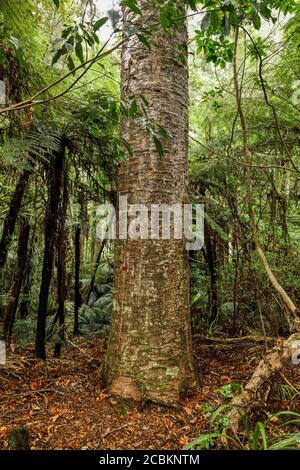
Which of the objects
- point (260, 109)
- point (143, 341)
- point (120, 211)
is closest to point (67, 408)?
point (143, 341)

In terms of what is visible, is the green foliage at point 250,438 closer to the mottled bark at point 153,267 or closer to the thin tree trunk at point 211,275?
the mottled bark at point 153,267

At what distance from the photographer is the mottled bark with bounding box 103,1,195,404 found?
2424 mm

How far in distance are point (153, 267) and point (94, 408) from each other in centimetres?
113

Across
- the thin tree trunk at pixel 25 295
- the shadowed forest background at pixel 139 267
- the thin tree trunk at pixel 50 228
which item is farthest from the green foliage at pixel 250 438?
the thin tree trunk at pixel 25 295

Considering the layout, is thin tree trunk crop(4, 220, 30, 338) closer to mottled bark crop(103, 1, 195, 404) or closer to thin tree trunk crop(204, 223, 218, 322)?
mottled bark crop(103, 1, 195, 404)

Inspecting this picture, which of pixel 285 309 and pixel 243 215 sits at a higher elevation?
pixel 243 215

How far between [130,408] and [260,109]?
3.86 meters

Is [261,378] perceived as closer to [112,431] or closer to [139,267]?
[112,431]

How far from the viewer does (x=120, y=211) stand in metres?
2.67

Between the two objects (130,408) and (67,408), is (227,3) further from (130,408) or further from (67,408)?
(67,408)

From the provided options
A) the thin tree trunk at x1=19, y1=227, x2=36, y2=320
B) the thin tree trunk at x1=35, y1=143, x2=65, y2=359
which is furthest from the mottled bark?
the thin tree trunk at x1=19, y1=227, x2=36, y2=320

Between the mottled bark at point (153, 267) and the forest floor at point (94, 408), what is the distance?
0.15m

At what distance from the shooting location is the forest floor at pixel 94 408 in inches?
79.4
